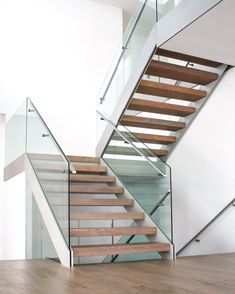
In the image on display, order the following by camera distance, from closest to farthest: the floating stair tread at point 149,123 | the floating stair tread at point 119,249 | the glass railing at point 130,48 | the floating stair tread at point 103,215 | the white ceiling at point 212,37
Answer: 1. the white ceiling at point 212,37
2. the floating stair tread at point 119,249
3. the floating stair tread at point 103,215
4. the glass railing at point 130,48
5. the floating stair tread at point 149,123

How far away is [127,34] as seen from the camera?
6.70 meters

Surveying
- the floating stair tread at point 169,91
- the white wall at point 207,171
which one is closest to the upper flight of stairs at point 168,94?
the floating stair tread at point 169,91

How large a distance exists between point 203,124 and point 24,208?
139 inches

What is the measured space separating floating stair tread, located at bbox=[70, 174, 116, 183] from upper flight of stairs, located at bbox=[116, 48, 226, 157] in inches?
17.9

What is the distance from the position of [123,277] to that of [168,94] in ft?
10.8

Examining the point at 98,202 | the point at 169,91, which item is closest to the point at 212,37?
the point at 169,91

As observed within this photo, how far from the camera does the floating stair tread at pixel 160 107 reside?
636cm

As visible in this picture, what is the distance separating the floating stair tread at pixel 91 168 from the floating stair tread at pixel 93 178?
0.80ft

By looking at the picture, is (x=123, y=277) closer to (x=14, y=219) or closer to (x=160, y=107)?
(x=160, y=107)

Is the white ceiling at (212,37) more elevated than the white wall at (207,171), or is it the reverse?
the white ceiling at (212,37)

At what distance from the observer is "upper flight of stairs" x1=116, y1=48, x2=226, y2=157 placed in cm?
585

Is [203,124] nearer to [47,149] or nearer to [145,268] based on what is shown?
[47,149]

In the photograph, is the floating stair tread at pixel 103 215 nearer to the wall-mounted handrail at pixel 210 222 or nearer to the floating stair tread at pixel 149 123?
the wall-mounted handrail at pixel 210 222

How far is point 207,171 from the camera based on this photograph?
6.62 meters
